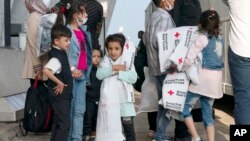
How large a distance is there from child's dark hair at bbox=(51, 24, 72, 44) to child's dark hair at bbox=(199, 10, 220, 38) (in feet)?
4.70

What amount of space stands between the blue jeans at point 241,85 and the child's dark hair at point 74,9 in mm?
1909

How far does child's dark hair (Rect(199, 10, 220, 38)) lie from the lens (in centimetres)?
538

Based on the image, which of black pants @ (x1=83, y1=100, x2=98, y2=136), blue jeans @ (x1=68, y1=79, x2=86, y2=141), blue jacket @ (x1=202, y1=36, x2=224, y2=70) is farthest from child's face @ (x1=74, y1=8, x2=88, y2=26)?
blue jacket @ (x1=202, y1=36, x2=224, y2=70)

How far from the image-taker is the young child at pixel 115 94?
208 inches

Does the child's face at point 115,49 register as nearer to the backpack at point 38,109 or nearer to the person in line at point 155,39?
the person in line at point 155,39

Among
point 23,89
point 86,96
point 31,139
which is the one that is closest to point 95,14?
point 86,96

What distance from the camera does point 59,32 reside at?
5.01m

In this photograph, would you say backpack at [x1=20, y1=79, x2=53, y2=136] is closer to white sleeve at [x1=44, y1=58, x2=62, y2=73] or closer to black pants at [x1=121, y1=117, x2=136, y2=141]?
white sleeve at [x1=44, y1=58, x2=62, y2=73]

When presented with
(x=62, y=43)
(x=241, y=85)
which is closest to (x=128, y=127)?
(x=62, y=43)

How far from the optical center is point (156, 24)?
575cm

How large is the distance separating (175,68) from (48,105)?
1448 mm

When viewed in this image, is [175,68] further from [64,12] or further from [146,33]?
[64,12]

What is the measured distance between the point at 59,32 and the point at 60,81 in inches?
19.0

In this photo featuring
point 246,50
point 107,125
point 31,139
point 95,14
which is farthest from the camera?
point 31,139
